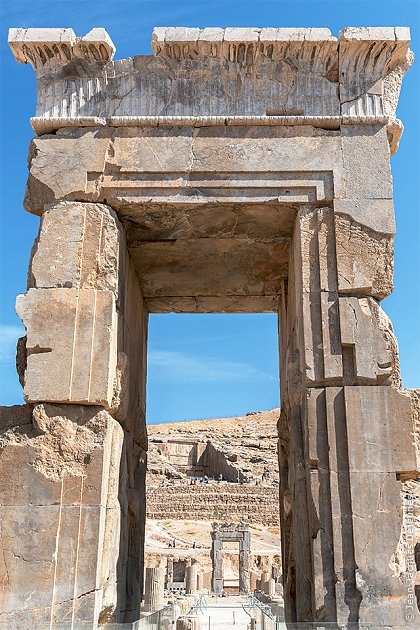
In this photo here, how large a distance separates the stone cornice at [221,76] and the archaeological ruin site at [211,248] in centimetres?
2

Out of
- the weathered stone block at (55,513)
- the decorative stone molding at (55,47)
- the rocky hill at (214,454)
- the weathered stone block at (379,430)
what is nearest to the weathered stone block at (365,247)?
the weathered stone block at (379,430)

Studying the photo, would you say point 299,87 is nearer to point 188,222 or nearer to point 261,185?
point 261,185

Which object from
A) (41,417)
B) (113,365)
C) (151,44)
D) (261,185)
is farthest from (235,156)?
(41,417)

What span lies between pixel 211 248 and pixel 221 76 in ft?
5.91

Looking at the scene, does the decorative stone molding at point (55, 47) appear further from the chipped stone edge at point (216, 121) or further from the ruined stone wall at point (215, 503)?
the ruined stone wall at point (215, 503)

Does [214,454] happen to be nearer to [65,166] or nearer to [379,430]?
[65,166]

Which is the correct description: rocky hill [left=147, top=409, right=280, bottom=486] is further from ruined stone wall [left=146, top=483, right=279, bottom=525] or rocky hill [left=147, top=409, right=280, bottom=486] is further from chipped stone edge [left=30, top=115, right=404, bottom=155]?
chipped stone edge [left=30, top=115, right=404, bottom=155]

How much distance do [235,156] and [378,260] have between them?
5.03ft

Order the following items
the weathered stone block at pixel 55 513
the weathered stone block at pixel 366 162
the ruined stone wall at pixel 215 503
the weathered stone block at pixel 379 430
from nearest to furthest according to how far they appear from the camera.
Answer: the weathered stone block at pixel 55 513 → the weathered stone block at pixel 379 430 → the weathered stone block at pixel 366 162 → the ruined stone wall at pixel 215 503

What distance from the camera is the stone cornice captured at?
6266 mm

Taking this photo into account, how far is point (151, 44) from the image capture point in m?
Result: 6.35

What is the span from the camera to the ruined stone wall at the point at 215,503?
138 feet

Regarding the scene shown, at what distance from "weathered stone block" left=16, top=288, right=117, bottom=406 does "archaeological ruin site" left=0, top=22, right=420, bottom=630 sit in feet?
0.04

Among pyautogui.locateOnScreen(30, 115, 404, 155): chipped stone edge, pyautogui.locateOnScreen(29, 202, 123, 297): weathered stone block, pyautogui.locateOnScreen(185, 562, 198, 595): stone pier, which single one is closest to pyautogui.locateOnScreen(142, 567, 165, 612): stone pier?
pyautogui.locateOnScreen(185, 562, 198, 595): stone pier
